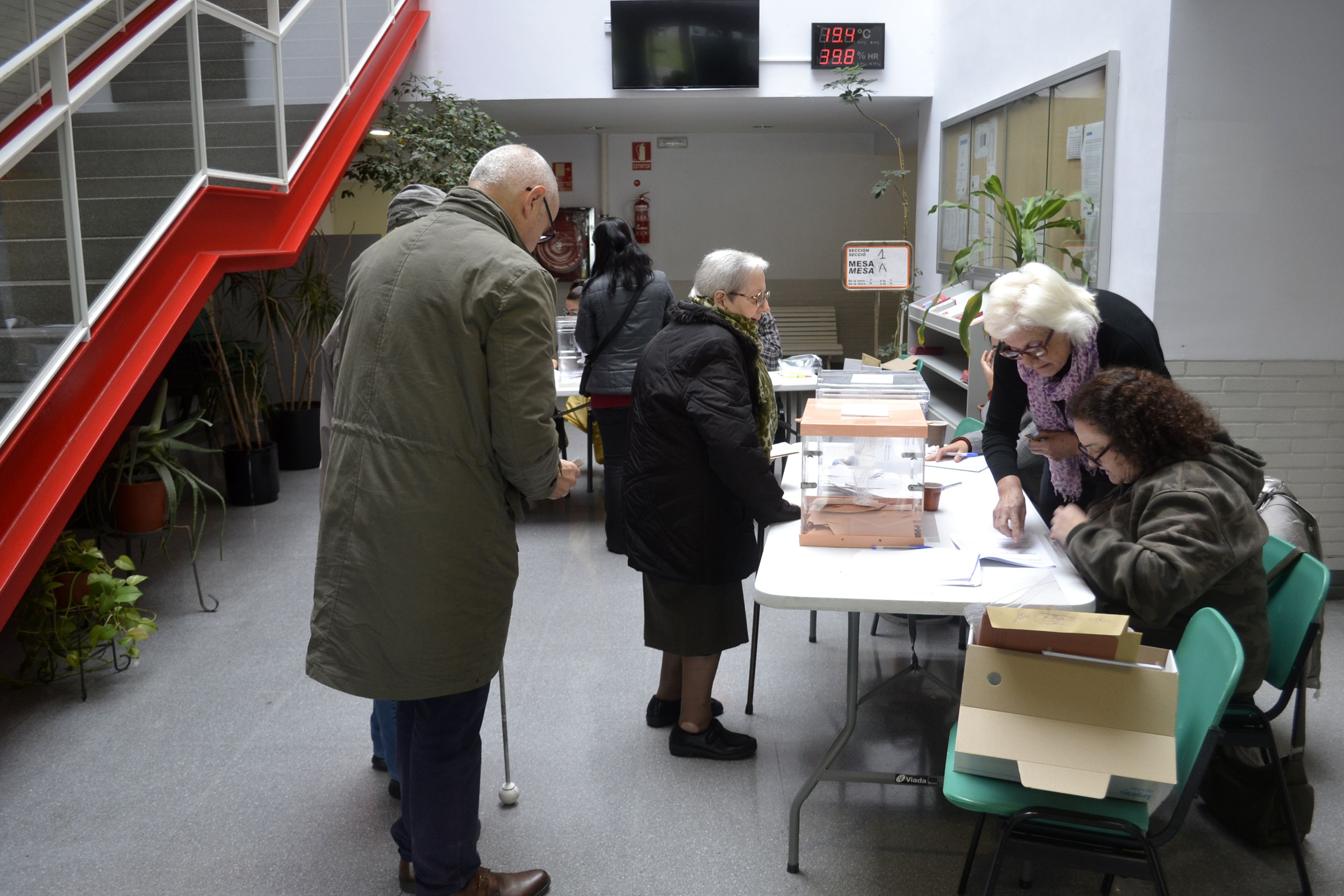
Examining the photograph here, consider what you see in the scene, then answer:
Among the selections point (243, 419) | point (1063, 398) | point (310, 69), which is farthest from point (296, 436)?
point (1063, 398)

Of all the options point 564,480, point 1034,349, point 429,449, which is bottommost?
point 564,480

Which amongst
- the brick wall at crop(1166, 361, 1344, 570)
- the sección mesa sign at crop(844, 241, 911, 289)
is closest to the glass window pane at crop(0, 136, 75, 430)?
the sección mesa sign at crop(844, 241, 911, 289)

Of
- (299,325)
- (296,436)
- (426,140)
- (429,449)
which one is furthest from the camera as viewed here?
(296,436)

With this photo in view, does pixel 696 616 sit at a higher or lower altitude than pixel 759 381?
lower

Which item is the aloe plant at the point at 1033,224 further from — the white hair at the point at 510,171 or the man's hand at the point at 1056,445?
the white hair at the point at 510,171

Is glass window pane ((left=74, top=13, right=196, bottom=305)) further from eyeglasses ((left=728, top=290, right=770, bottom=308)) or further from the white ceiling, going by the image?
the white ceiling

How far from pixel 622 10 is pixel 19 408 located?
19.2 ft

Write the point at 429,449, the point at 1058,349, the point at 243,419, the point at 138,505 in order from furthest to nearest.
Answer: the point at 243,419
the point at 138,505
the point at 1058,349
the point at 429,449

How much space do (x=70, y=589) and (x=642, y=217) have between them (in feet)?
26.9

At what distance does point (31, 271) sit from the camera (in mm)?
3338

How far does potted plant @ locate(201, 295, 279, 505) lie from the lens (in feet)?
20.8

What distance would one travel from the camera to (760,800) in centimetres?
286

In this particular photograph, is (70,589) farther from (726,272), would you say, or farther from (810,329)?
(810,329)

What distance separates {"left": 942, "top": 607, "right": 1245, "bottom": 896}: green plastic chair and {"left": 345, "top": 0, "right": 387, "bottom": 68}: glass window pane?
6014 millimetres
